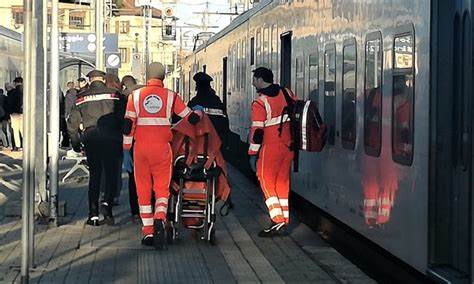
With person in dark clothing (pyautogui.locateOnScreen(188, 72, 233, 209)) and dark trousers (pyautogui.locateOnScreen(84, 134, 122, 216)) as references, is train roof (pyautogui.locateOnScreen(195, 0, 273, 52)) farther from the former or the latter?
dark trousers (pyautogui.locateOnScreen(84, 134, 122, 216))

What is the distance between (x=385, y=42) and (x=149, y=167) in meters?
3.12

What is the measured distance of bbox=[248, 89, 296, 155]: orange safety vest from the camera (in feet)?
36.5

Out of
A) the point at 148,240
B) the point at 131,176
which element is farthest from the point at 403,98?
the point at 131,176

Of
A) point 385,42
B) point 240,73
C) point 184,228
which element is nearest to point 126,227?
point 184,228

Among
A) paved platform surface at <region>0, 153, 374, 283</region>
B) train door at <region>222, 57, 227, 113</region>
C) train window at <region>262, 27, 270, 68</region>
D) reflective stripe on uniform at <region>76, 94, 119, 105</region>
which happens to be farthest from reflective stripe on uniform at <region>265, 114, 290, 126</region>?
train door at <region>222, 57, 227, 113</region>

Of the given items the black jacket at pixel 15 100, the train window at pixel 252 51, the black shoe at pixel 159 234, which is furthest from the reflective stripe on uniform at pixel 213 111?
the black jacket at pixel 15 100

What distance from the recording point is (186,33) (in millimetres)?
71375

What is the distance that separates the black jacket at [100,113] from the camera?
38.9 ft

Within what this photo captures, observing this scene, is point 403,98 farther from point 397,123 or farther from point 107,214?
point 107,214

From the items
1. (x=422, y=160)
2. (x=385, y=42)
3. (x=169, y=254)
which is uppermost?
(x=385, y=42)

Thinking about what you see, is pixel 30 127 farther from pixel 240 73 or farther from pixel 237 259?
pixel 240 73

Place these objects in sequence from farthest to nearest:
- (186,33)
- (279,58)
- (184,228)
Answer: (186,33) < (279,58) < (184,228)

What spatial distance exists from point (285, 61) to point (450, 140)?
8369 millimetres

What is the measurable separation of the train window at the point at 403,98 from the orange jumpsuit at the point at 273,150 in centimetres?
330
